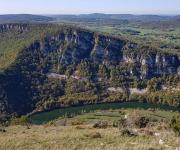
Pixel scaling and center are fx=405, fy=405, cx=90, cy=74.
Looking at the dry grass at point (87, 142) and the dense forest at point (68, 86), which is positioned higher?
the dry grass at point (87, 142)

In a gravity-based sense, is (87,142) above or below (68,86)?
above

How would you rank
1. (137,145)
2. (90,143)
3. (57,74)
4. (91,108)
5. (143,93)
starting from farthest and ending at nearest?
(57,74) → (143,93) → (91,108) → (90,143) → (137,145)

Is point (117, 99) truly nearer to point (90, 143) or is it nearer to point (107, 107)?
point (107, 107)

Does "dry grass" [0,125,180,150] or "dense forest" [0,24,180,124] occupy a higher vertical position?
"dry grass" [0,125,180,150]

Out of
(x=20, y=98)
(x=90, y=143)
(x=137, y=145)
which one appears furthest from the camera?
(x=20, y=98)

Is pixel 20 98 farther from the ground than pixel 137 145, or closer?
closer

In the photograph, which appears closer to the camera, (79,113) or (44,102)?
(79,113)

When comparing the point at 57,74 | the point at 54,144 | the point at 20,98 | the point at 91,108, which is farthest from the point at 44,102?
the point at 54,144

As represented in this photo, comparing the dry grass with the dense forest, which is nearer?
the dry grass

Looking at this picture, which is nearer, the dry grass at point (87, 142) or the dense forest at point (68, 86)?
the dry grass at point (87, 142)

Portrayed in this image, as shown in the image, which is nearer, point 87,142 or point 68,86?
point 87,142
